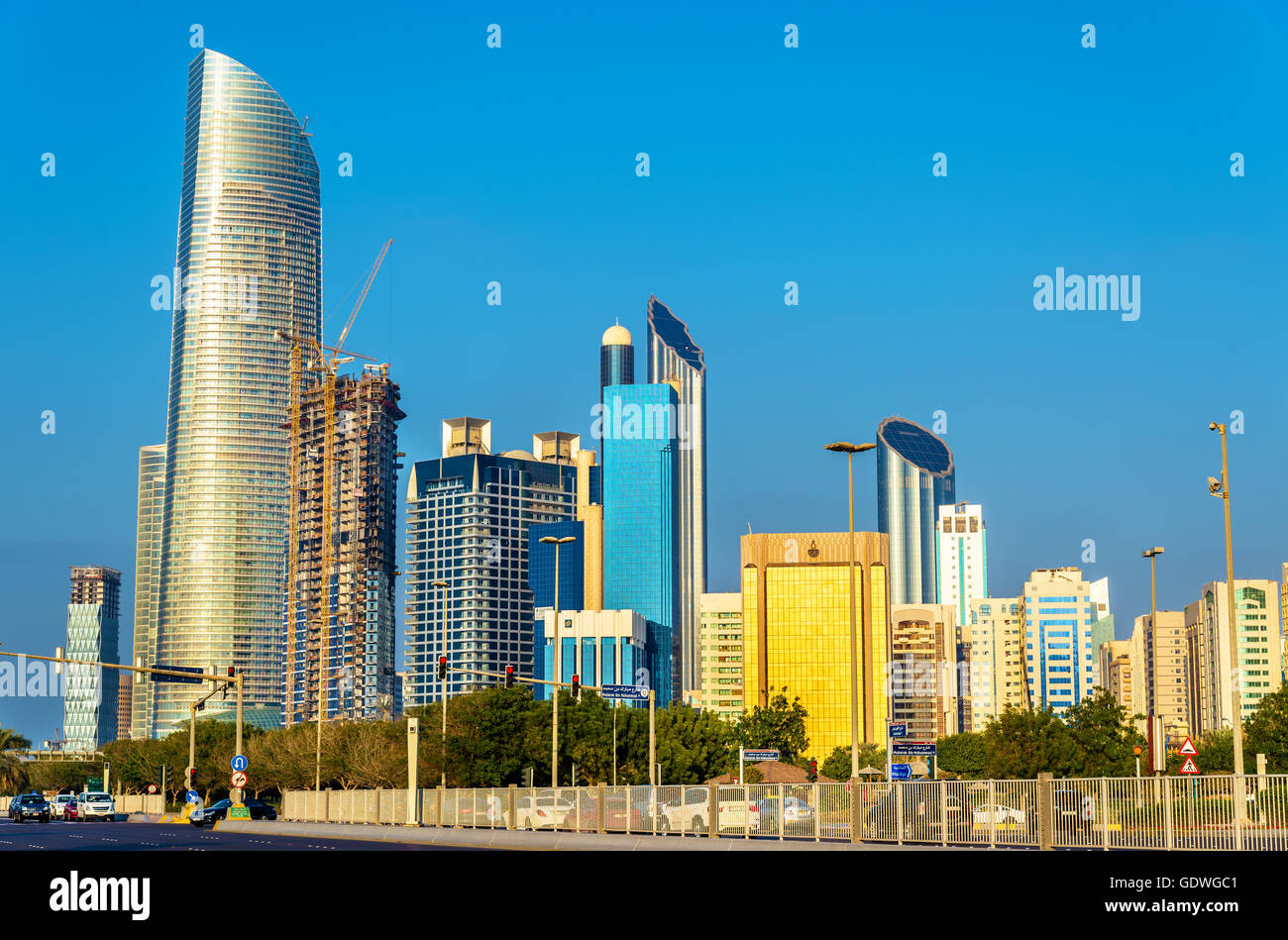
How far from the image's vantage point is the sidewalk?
40500 millimetres

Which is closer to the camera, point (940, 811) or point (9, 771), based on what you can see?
point (940, 811)

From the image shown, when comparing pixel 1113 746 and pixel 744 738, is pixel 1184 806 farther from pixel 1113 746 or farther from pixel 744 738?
pixel 744 738

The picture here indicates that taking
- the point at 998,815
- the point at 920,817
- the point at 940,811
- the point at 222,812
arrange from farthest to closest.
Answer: the point at 222,812 < the point at 920,817 < the point at 940,811 < the point at 998,815

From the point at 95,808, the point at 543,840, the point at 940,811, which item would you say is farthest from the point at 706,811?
the point at 95,808

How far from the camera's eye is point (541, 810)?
53.8 metres

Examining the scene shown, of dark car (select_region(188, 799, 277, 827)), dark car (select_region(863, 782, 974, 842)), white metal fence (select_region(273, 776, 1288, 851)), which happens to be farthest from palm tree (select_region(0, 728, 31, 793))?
dark car (select_region(863, 782, 974, 842))

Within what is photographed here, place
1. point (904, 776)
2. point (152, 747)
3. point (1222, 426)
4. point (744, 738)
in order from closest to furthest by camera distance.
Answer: point (1222, 426) → point (904, 776) → point (744, 738) → point (152, 747)

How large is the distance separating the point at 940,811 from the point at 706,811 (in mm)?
10573

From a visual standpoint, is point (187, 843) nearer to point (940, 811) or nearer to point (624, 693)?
point (940, 811)

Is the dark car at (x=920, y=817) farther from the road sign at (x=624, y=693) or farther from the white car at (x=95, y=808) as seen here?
the white car at (x=95, y=808)

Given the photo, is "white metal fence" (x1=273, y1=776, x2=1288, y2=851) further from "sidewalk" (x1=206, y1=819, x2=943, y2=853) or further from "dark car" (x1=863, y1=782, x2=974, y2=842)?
"sidewalk" (x1=206, y1=819, x2=943, y2=853)
